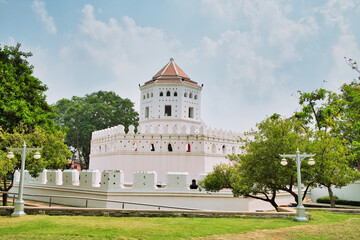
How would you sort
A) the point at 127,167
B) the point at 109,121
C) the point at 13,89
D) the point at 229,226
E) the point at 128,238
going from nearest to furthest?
the point at 128,238
the point at 229,226
the point at 13,89
the point at 127,167
the point at 109,121

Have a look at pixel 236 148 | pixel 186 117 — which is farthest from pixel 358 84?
pixel 186 117

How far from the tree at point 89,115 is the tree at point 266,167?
3207cm

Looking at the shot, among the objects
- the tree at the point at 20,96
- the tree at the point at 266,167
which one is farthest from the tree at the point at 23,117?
the tree at the point at 266,167

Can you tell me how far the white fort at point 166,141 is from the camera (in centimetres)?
2870

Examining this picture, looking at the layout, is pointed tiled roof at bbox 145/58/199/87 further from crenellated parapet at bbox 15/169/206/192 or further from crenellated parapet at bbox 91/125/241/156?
crenellated parapet at bbox 15/169/206/192

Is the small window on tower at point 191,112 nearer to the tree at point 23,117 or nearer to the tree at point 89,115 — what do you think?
the tree at point 89,115

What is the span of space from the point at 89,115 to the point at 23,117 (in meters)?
24.9

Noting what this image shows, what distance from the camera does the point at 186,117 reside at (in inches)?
1347

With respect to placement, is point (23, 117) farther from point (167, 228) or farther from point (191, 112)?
point (191, 112)

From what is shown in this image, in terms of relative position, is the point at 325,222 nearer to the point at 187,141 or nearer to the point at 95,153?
the point at 187,141

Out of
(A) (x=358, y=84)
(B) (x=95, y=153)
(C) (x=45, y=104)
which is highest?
(A) (x=358, y=84)

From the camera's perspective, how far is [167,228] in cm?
907

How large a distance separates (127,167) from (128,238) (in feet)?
70.4

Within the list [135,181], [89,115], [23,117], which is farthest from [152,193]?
[89,115]
